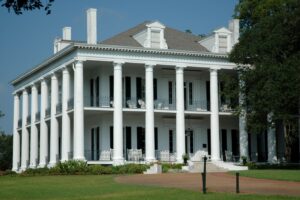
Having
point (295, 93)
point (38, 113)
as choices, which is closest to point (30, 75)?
point (38, 113)

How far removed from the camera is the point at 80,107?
141ft

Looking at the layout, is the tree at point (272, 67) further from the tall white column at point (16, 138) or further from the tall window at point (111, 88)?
the tall white column at point (16, 138)

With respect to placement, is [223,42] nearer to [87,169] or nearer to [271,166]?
[271,166]

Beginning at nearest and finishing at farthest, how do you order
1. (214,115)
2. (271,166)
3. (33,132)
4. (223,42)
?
(271,166) → (214,115) → (223,42) → (33,132)

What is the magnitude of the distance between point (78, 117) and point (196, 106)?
37.4ft

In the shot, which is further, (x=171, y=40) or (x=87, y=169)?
(x=171, y=40)

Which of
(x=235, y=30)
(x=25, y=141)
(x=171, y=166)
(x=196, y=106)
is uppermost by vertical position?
(x=235, y=30)

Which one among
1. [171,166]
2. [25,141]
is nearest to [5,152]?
[25,141]

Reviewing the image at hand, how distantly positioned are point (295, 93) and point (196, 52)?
10051mm

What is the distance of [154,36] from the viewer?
46219mm

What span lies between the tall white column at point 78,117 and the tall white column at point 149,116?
4.85 meters

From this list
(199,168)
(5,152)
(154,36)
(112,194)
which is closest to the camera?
(112,194)

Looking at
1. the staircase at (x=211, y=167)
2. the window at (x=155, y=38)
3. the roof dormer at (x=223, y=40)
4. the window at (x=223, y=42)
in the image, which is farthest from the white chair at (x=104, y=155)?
the window at (x=223, y=42)

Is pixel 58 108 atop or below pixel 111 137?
atop
